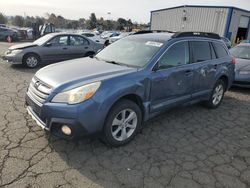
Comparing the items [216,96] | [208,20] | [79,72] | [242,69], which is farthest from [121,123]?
[208,20]

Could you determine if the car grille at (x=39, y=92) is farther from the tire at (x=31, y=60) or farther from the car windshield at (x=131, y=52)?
the tire at (x=31, y=60)

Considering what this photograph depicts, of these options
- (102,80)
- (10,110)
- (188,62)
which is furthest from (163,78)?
(10,110)

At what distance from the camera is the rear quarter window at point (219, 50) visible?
210 inches

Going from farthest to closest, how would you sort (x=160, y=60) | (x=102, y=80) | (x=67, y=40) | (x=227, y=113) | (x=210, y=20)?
(x=210, y=20) → (x=67, y=40) → (x=227, y=113) → (x=160, y=60) → (x=102, y=80)

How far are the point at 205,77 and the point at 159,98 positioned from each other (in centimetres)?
153

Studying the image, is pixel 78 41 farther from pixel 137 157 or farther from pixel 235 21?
pixel 235 21

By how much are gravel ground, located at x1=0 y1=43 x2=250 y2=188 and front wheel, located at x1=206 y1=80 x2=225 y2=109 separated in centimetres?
76

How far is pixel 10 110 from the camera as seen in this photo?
4.72 metres

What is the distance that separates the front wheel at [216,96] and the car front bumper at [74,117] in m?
3.27

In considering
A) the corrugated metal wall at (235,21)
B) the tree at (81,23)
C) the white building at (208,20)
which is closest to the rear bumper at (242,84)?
the white building at (208,20)

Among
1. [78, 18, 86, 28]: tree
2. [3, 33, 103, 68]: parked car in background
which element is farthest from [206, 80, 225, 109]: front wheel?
[78, 18, 86, 28]: tree

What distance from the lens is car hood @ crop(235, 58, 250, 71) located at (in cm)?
745

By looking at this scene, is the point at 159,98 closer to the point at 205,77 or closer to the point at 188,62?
the point at 188,62

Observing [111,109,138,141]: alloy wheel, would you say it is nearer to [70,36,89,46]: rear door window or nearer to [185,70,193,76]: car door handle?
[185,70,193,76]: car door handle
